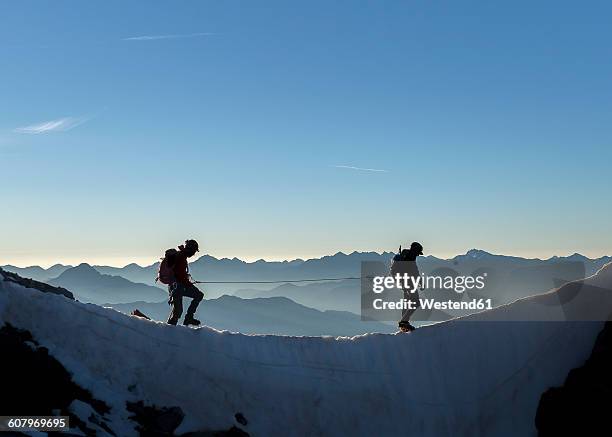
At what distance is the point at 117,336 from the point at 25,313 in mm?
2965

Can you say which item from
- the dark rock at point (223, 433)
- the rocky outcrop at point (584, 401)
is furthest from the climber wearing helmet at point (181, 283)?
the rocky outcrop at point (584, 401)

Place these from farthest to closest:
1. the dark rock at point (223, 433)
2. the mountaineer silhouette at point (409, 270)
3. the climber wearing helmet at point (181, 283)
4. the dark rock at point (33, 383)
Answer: the mountaineer silhouette at point (409, 270)
the climber wearing helmet at point (181, 283)
the dark rock at point (223, 433)
the dark rock at point (33, 383)

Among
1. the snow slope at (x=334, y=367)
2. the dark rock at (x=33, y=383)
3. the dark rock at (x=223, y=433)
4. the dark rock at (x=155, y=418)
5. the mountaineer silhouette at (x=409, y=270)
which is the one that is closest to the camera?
the dark rock at (x=33, y=383)

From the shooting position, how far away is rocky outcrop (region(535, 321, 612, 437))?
21.9 meters

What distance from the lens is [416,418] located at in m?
23.9

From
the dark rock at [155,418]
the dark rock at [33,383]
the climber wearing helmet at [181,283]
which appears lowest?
the dark rock at [155,418]

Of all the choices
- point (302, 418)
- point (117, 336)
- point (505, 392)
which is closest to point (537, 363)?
point (505, 392)

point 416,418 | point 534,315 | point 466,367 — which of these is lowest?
point 416,418

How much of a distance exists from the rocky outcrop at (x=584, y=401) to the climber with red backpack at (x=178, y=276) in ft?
43.9

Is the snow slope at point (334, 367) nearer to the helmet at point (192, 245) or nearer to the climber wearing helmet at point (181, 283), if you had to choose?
the climber wearing helmet at point (181, 283)

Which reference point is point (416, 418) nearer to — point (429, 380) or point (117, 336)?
point (429, 380)

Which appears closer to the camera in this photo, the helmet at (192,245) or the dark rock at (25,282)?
the dark rock at (25,282)

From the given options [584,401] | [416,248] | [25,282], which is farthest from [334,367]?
[25,282]

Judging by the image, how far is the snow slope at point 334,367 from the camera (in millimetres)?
20766
